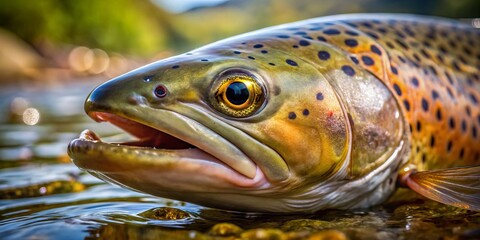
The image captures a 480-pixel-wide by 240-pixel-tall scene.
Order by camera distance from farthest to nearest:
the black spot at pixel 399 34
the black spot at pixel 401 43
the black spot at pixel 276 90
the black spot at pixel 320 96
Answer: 1. the black spot at pixel 399 34
2. the black spot at pixel 401 43
3. the black spot at pixel 320 96
4. the black spot at pixel 276 90

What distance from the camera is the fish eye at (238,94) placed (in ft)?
8.98

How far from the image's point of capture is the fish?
2.64 m

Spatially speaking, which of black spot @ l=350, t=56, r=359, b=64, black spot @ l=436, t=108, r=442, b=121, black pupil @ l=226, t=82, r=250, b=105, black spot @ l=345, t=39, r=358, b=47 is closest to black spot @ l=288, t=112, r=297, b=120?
black pupil @ l=226, t=82, r=250, b=105

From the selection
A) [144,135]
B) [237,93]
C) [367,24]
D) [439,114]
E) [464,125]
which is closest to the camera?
[237,93]

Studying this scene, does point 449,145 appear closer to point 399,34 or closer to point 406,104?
point 406,104

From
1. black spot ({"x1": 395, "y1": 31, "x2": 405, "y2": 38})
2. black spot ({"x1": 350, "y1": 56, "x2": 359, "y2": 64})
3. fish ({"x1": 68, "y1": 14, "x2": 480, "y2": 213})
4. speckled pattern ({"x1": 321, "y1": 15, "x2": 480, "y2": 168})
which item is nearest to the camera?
fish ({"x1": 68, "y1": 14, "x2": 480, "y2": 213})

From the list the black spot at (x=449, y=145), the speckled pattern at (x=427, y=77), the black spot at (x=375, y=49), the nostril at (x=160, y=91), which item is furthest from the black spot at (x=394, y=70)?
the nostril at (x=160, y=91)

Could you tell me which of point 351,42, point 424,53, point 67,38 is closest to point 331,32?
point 351,42

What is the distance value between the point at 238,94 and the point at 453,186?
3.94ft

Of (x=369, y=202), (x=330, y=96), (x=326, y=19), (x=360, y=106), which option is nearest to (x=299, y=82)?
(x=330, y=96)

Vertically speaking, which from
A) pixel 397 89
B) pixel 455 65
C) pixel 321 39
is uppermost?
pixel 321 39

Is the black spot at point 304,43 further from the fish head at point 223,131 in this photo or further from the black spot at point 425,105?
the black spot at point 425,105

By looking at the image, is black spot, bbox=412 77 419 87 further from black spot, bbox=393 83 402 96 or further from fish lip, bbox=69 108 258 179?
fish lip, bbox=69 108 258 179

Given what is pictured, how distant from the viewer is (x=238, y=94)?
279cm
